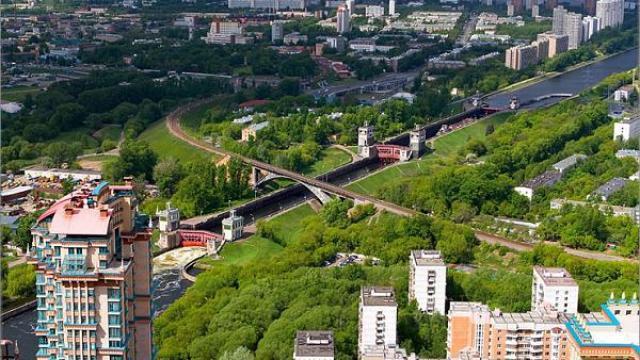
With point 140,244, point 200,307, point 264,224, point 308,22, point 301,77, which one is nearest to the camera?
point 140,244

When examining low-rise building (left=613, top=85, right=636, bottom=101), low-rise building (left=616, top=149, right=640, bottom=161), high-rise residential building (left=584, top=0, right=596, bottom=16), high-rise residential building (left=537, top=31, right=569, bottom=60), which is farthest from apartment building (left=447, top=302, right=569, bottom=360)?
high-rise residential building (left=584, top=0, right=596, bottom=16)

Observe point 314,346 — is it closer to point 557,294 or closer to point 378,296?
point 378,296

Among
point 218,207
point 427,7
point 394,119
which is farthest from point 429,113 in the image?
point 427,7

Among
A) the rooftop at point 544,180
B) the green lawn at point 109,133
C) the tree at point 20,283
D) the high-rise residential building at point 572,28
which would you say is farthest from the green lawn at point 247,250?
the high-rise residential building at point 572,28

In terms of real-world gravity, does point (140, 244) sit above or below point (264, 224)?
above

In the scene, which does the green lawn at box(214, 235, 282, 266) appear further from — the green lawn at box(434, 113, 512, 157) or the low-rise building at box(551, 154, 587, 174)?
the green lawn at box(434, 113, 512, 157)

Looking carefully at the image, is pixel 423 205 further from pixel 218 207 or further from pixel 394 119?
pixel 394 119

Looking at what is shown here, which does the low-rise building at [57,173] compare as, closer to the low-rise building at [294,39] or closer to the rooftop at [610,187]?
the rooftop at [610,187]
